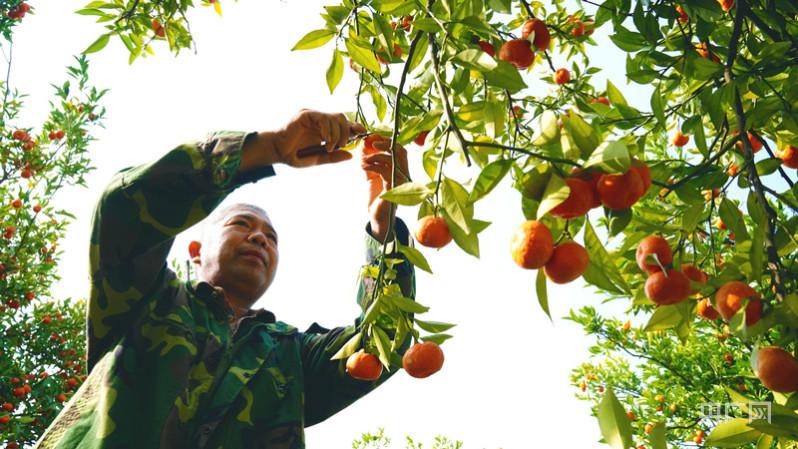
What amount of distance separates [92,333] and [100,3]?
1.18 metres

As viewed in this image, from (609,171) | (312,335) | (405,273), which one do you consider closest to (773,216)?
(609,171)

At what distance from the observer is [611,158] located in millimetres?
802

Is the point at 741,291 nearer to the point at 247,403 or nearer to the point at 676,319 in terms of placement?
the point at 676,319

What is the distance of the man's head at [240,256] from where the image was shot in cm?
230

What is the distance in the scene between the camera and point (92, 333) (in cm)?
179

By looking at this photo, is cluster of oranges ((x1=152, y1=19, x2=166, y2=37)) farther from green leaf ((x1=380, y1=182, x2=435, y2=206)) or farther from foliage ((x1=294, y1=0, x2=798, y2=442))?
green leaf ((x1=380, y1=182, x2=435, y2=206))

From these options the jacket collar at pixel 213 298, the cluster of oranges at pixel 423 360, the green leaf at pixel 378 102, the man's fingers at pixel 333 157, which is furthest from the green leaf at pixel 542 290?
the jacket collar at pixel 213 298

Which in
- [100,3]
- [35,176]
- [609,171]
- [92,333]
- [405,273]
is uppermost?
[35,176]

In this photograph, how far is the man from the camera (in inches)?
59.3

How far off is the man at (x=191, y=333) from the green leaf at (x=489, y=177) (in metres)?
0.60

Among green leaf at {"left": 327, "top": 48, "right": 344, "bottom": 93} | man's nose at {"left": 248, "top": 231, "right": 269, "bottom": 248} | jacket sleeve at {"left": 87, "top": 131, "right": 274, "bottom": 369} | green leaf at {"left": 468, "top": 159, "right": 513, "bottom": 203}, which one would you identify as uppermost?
man's nose at {"left": 248, "top": 231, "right": 269, "bottom": 248}

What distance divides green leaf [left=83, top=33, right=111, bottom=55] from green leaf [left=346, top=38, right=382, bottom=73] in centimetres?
116

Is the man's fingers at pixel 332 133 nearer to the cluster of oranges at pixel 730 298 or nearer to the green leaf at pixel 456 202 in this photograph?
the green leaf at pixel 456 202

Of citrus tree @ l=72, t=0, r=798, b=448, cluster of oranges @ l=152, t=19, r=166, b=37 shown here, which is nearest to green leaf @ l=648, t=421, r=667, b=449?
citrus tree @ l=72, t=0, r=798, b=448
